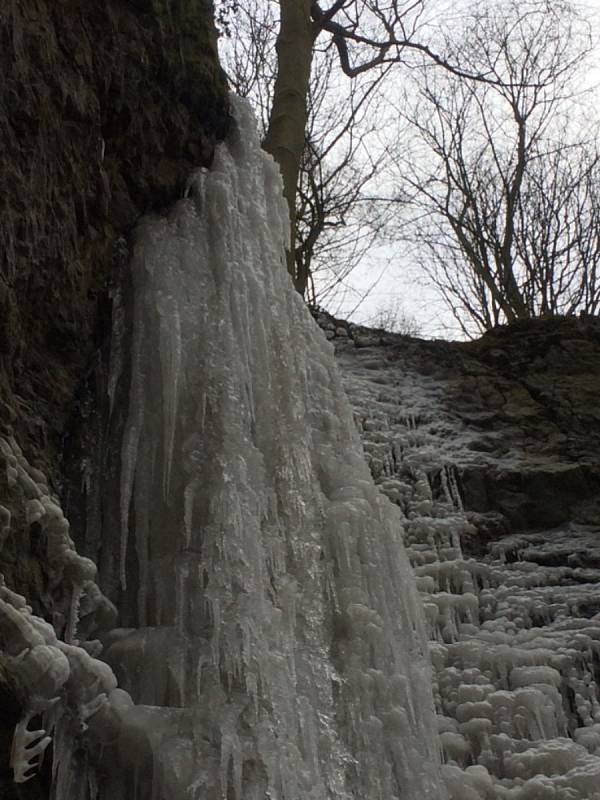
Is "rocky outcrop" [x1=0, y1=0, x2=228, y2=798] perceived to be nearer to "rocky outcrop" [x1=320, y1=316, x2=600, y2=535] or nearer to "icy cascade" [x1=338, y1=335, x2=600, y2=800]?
"icy cascade" [x1=338, y1=335, x2=600, y2=800]

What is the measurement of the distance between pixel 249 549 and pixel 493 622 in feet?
8.11

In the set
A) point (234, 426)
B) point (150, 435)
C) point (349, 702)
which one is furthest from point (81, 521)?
point (349, 702)

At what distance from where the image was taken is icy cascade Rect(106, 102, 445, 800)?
8.95ft

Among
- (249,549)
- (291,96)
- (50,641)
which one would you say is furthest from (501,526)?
(50,641)

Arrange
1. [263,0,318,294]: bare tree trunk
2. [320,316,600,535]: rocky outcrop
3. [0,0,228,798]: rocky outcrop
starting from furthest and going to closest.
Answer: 1. [263,0,318,294]: bare tree trunk
2. [320,316,600,535]: rocky outcrop
3. [0,0,228,798]: rocky outcrop

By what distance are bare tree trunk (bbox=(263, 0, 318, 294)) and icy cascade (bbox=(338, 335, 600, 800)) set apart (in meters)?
1.53

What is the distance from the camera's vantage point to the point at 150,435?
327cm

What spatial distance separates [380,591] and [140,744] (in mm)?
1526

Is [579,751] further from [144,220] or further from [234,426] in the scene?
[144,220]

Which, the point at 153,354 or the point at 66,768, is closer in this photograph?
the point at 66,768

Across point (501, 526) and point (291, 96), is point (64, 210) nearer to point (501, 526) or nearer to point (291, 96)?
point (501, 526)

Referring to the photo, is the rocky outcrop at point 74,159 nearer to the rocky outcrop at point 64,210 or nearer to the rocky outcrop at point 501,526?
the rocky outcrop at point 64,210

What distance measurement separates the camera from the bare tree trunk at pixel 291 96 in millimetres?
7242

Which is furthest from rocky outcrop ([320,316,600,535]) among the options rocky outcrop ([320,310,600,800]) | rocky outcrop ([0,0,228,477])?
rocky outcrop ([0,0,228,477])
